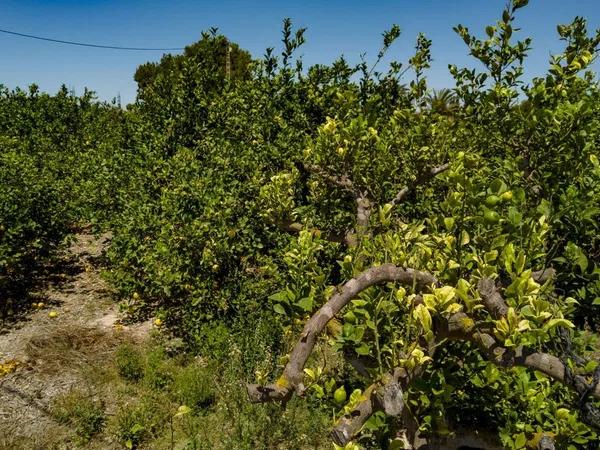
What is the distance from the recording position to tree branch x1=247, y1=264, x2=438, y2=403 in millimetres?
1854

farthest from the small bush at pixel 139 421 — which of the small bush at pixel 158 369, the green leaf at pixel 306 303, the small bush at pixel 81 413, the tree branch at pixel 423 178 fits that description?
the green leaf at pixel 306 303

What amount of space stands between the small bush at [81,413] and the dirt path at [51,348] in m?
0.11

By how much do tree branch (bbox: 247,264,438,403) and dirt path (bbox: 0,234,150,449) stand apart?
4108mm

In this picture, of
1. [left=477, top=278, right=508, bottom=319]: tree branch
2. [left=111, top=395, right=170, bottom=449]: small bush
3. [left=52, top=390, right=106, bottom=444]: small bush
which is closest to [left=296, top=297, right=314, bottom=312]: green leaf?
[left=477, top=278, right=508, bottom=319]: tree branch

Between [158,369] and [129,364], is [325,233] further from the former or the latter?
[129,364]

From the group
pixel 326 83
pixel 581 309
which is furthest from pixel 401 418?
pixel 326 83

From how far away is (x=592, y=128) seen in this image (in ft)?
9.06

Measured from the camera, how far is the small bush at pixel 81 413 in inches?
194

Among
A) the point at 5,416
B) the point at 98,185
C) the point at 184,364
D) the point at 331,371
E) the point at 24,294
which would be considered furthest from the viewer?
the point at 98,185

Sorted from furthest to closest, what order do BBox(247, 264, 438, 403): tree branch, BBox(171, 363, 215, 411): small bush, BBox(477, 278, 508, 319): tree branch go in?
BBox(171, 363, 215, 411): small bush, BBox(477, 278, 508, 319): tree branch, BBox(247, 264, 438, 403): tree branch

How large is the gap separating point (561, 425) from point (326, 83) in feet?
15.9

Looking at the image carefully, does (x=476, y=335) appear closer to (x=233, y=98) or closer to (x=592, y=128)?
(x=592, y=128)

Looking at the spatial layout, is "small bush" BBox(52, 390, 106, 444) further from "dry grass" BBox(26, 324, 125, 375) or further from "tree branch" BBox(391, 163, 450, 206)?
"tree branch" BBox(391, 163, 450, 206)

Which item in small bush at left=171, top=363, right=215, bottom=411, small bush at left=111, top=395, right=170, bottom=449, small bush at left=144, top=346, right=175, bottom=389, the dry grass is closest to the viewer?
small bush at left=111, top=395, right=170, bottom=449
